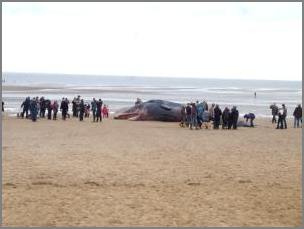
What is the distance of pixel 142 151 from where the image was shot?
60.8 feet

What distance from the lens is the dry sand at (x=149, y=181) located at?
A: 33.1 ft

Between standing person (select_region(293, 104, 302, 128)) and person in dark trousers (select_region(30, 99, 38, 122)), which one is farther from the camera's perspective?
standing person (select_region(293, 104, 302, 128))

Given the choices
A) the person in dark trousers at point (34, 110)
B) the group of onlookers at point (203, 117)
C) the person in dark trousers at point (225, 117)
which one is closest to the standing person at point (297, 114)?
the group of onlookers at point (203, 117)

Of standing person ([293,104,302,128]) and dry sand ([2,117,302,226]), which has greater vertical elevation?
standing person ([293,104,302,128])

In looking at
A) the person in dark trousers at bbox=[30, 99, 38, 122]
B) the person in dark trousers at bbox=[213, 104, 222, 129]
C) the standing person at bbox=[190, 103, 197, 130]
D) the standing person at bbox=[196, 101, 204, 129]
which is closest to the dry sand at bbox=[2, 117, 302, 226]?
the standing person at bbox=[190, 103, 197, 130]

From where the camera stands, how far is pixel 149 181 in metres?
13.1

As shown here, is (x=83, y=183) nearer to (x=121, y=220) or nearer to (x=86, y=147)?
(x=121, y=220)

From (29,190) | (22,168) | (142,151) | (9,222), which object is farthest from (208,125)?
(9,222)

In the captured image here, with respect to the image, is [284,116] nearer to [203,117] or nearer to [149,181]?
[203,117]

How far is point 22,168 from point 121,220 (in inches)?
224

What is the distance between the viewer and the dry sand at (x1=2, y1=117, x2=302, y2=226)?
1009cm

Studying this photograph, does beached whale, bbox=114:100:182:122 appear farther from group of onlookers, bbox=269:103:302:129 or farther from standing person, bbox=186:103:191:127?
group of onlookers, bbox=269:103:302:129

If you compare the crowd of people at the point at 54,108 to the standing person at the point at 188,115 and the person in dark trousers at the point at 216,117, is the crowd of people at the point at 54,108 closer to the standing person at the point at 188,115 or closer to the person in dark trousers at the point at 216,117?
the standing person at the point at 188,115

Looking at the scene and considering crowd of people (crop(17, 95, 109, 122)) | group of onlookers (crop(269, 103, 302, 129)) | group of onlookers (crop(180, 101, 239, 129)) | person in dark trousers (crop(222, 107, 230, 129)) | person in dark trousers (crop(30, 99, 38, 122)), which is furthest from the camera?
crowd of people (crop(17, 95, 109, 122))
